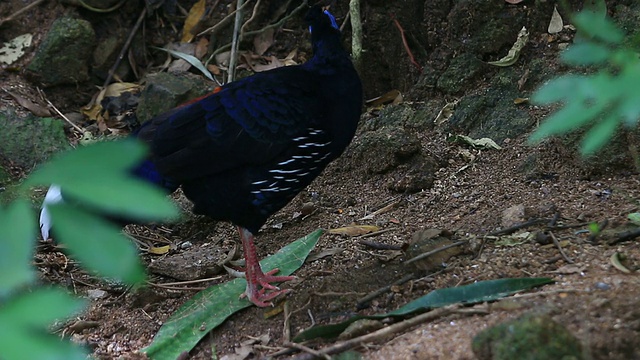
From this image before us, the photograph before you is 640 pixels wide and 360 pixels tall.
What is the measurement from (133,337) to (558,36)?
316cm

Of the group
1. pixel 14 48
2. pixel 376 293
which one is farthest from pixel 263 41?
pixel 376 293

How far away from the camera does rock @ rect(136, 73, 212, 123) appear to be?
5434 millimetres

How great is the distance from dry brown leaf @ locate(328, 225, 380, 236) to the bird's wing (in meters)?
0.77

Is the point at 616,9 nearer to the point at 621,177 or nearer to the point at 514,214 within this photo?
the point at 621,177

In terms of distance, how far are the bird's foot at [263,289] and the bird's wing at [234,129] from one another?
1.96 feet

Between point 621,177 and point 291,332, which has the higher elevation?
point 621,177

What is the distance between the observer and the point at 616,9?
4.52 m

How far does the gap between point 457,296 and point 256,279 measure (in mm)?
1220

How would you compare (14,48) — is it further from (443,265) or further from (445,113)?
(443,265)

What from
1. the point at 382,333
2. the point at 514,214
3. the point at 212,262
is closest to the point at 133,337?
the point at 212,262

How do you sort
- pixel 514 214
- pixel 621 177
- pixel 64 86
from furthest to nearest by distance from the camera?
pixel 64 86 < pixel 621 177 < pixel 514 214

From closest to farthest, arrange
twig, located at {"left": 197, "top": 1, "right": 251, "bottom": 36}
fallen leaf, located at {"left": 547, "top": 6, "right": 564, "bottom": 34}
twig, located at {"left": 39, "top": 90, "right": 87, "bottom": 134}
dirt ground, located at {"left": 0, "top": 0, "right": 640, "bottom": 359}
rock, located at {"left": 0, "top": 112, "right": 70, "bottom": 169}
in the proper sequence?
dirt ground, located at {"left": 0, "top": 0, "right": 640, "bottom": 359}, fallen leaf, located at {"left": 547, "top": 6, "right": 564, "bottom": 34}, rock, located at {"left": 0, "top": 112, "right": 70, "bottom": 169}, twig, located at {"left": 39, "top": 90, "right": 87, "bottom": 134}, twig, located at {"left": 197, "top": 1, "right": 251, "bottom": 36}

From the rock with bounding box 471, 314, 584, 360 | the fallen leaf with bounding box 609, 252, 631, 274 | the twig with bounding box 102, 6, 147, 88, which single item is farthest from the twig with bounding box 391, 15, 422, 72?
the rock with bounding box 471, 314, 584, 360

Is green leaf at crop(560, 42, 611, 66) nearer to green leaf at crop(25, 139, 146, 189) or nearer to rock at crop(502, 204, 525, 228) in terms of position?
green leaf at crop(25, 139, 146, 189)
